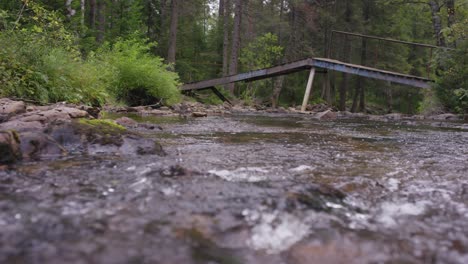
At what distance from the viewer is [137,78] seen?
12.1 m

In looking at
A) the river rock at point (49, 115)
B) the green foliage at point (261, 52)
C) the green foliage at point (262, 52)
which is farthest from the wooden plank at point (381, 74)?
the river rock at point (49, 115)

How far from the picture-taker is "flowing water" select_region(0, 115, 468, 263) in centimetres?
175

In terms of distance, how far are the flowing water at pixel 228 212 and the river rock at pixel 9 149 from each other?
0.15 metres

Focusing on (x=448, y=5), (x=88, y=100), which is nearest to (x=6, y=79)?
(x=88, y=100)

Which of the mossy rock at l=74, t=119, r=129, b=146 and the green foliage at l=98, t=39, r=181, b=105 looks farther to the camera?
the green foliage at l=98, t=39, r=181, b=105

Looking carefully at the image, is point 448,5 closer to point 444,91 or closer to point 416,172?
point 444,91

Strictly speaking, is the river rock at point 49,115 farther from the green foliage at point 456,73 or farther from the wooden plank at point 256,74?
the wooden plank at point 256,74

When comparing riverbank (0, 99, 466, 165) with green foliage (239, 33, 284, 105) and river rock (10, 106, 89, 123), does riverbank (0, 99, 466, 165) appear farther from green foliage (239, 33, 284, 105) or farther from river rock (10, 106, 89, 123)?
green foliage (239, 33, 284, 105)

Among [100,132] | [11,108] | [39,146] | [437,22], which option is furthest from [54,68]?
[437,22]

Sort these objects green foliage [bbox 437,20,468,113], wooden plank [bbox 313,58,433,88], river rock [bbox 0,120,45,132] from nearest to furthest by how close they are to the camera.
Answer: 1. river rock [bbox 0,120,45,132]
2. green foliage [bbox 437,20,468,113]
3. wooden plank [bbox 313,58,433,88]

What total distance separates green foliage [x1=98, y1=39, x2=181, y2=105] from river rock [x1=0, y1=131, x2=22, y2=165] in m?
8.27

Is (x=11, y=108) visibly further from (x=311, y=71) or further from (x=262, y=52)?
(x=262, y=52)

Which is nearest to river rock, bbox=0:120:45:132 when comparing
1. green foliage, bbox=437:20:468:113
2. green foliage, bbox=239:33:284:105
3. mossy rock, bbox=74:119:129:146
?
mossy rock, bbox=74:119:129:146

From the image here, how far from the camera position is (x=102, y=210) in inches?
86.0
